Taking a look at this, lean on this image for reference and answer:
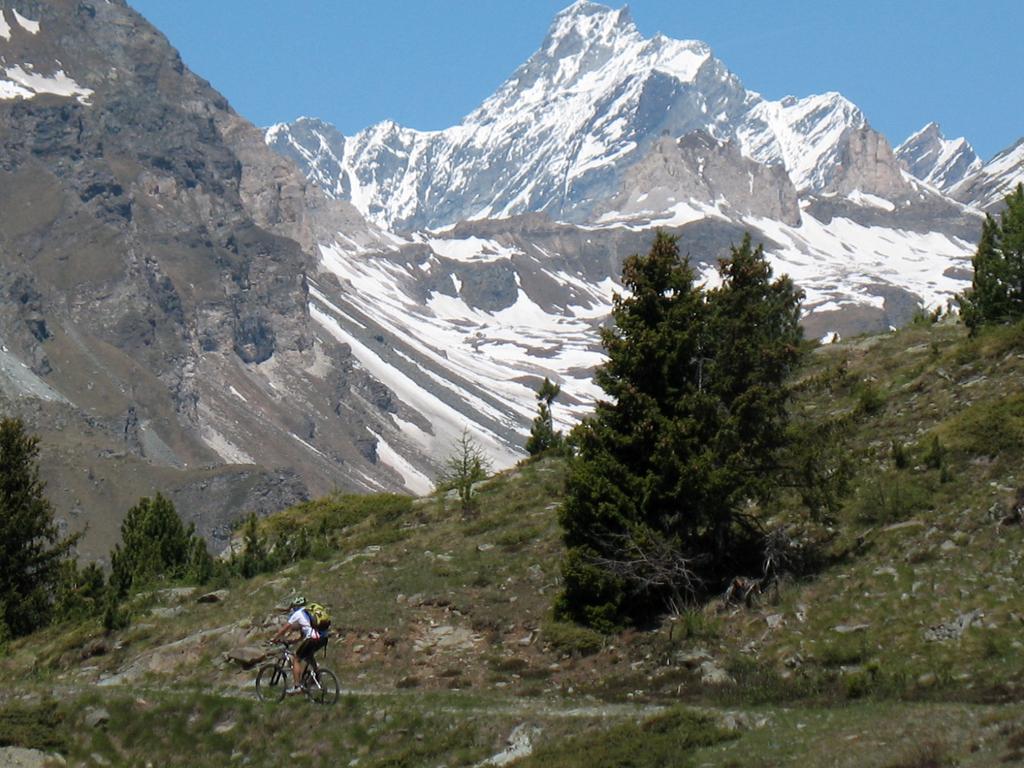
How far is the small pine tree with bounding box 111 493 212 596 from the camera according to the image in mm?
49312

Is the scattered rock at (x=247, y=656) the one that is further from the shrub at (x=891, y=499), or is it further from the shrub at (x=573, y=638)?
the shrub at (x=891, y=499)

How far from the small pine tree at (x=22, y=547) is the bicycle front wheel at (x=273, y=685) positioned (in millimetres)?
19085

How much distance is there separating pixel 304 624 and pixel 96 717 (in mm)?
4733

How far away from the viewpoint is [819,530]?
120ft

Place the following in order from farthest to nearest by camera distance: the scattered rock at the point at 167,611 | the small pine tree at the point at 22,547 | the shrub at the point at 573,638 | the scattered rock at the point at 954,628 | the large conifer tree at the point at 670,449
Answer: the small pine tree at the point at 22,547
the scattered rock at the point at 167,611
the large conifer tree at the point at 670,449
the shrub at the point at 573,638
the scattered rock at the point at 954,628

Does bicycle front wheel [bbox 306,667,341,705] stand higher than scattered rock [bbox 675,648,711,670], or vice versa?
scattered rock [bbox 675,648,711,670]

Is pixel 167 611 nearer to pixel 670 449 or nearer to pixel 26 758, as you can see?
pixel 26 758

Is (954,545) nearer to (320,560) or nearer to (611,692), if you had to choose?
(611,692)

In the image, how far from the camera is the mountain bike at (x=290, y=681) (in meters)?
29.9

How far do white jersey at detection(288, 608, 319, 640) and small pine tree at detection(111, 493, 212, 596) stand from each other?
715 inches

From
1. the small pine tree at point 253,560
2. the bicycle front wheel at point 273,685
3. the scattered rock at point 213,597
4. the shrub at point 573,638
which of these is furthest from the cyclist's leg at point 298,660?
the small pine tree at point 253,560

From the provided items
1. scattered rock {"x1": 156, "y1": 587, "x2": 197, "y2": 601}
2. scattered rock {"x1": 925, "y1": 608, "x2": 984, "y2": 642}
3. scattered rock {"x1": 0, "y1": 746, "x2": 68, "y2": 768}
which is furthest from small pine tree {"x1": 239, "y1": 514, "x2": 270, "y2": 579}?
scattered rock {"x1": 925, "y1": 608, "x2": 984, "y2": 642}

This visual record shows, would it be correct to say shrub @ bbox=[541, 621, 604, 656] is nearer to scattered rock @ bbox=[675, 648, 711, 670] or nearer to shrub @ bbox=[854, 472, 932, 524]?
scattered rock @ bbox=[675, 648, 711, 670]

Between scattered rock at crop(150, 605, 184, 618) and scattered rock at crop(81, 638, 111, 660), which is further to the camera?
scattered rock at crop(150, 605, 184, 618)
